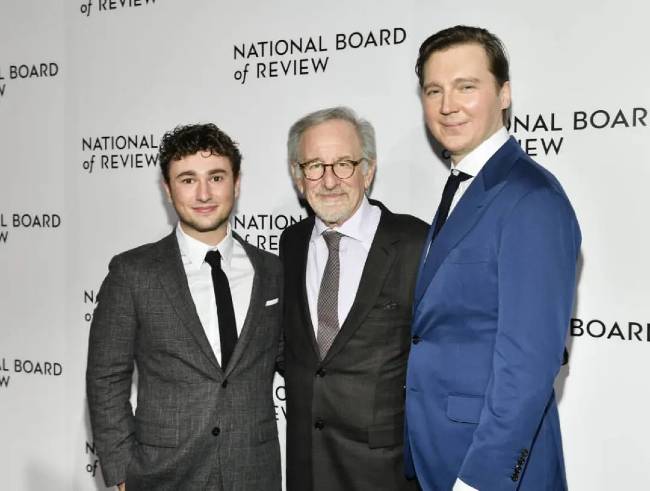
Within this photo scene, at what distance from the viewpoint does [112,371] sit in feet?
7.05

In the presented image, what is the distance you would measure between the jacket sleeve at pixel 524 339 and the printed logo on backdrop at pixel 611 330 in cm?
85

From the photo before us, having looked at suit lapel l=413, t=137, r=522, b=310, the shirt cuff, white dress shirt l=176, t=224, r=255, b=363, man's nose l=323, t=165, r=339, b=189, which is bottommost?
the shirt cuff

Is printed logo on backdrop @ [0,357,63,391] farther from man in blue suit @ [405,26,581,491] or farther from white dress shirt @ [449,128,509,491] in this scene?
white dress shirt @ [449,128,509,491]

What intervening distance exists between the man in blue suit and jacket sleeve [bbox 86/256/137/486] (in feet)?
2.91

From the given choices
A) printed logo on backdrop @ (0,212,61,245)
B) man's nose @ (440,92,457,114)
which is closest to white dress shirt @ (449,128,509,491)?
man's nose @ (440,92,457,114)

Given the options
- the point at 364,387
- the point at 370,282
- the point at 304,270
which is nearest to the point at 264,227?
the point at 304,270

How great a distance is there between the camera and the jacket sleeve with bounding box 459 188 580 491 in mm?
1569

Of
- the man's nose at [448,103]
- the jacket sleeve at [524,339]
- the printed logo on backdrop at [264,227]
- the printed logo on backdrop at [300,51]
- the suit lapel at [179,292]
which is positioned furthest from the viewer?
the printed logo on backdrop at [264,227]

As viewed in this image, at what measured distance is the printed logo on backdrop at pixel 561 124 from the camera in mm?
2305

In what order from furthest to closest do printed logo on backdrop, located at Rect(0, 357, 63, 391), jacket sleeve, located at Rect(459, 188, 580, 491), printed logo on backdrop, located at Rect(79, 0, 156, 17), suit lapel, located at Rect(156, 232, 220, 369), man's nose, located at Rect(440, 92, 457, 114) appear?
printed logo on backdrop, located at Rect(0, 357, 63, 391) < printed logo on backdrop, located at Rect(79, 0, 156, 17) < suit lapel, located at Rect(156, 232, 220, 369) < man's nose, located at Rect(440, 92, 457, 114) < jacket sleeve, located at Rect(459, 188, 580, 491)

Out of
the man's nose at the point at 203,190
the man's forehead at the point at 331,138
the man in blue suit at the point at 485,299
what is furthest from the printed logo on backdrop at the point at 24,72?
the man in blue suit at the point at 485,299

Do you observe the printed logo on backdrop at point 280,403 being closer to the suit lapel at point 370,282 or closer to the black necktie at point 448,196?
the suit lapel at point 370,282

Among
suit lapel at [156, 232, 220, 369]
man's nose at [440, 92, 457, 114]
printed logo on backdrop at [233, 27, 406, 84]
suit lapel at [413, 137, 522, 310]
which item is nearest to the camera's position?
suit lapel at [413, 137, 522, 310]

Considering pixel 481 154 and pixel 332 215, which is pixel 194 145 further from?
pixel 481 154
